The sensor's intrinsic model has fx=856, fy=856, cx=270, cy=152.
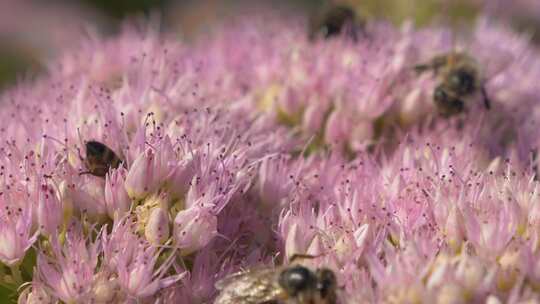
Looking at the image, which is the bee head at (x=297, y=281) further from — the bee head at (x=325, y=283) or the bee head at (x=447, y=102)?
the bee head at (x=447, y=102)

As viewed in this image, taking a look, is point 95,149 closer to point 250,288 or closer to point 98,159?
point 98,159

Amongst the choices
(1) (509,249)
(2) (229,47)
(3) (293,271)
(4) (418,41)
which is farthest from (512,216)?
(2) (229,47)

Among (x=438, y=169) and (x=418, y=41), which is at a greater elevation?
(x=418, y=41)

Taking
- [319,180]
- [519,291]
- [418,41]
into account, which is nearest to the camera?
[519,291]

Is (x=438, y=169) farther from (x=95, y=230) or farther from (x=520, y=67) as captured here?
(x=520, y=67)

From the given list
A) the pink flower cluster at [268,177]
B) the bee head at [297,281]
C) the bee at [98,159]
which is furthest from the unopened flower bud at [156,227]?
the bee head at [297,281]

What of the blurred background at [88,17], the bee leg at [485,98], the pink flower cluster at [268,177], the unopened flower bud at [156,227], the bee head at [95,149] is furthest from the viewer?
the blurred background at [88,17]

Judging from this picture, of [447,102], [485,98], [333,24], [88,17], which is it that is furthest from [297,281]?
[88,17]
